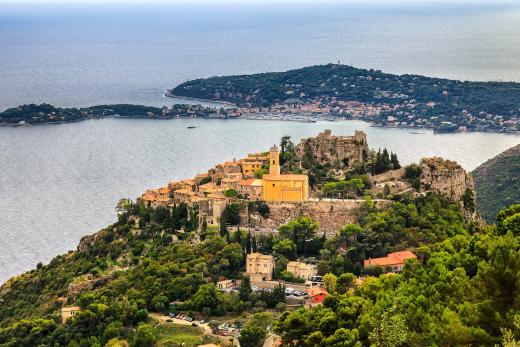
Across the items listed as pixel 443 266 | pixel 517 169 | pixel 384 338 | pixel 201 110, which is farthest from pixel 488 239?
pixel 201 110

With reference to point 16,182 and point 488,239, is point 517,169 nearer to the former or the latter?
point 488,239

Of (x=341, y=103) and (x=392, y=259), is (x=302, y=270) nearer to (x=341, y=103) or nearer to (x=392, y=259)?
(x=392, y=259)

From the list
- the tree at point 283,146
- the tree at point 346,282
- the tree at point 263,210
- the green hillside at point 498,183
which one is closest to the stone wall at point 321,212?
the tree at point 263,210

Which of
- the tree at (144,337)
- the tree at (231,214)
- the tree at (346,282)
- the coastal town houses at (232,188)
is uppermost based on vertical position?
the coastal town houses at (232,188)

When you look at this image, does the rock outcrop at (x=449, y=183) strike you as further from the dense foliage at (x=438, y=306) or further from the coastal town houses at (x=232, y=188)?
the dense foliage at (x=438, y=306)

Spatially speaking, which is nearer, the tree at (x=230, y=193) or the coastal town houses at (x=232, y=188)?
the coastal town houses at (x=232, y=188)

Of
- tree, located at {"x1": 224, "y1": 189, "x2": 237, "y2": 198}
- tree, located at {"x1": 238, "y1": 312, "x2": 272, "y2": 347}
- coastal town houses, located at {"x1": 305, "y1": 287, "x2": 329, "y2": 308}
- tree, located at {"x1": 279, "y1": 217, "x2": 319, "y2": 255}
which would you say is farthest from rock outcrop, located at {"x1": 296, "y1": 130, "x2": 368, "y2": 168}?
tree, located at {"x1": 238, "y1": 312, "x2": 272, "y2": 347}

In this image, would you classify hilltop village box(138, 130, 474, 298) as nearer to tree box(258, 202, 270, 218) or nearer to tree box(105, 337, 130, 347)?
tree box(258, 202, 270, 218)
